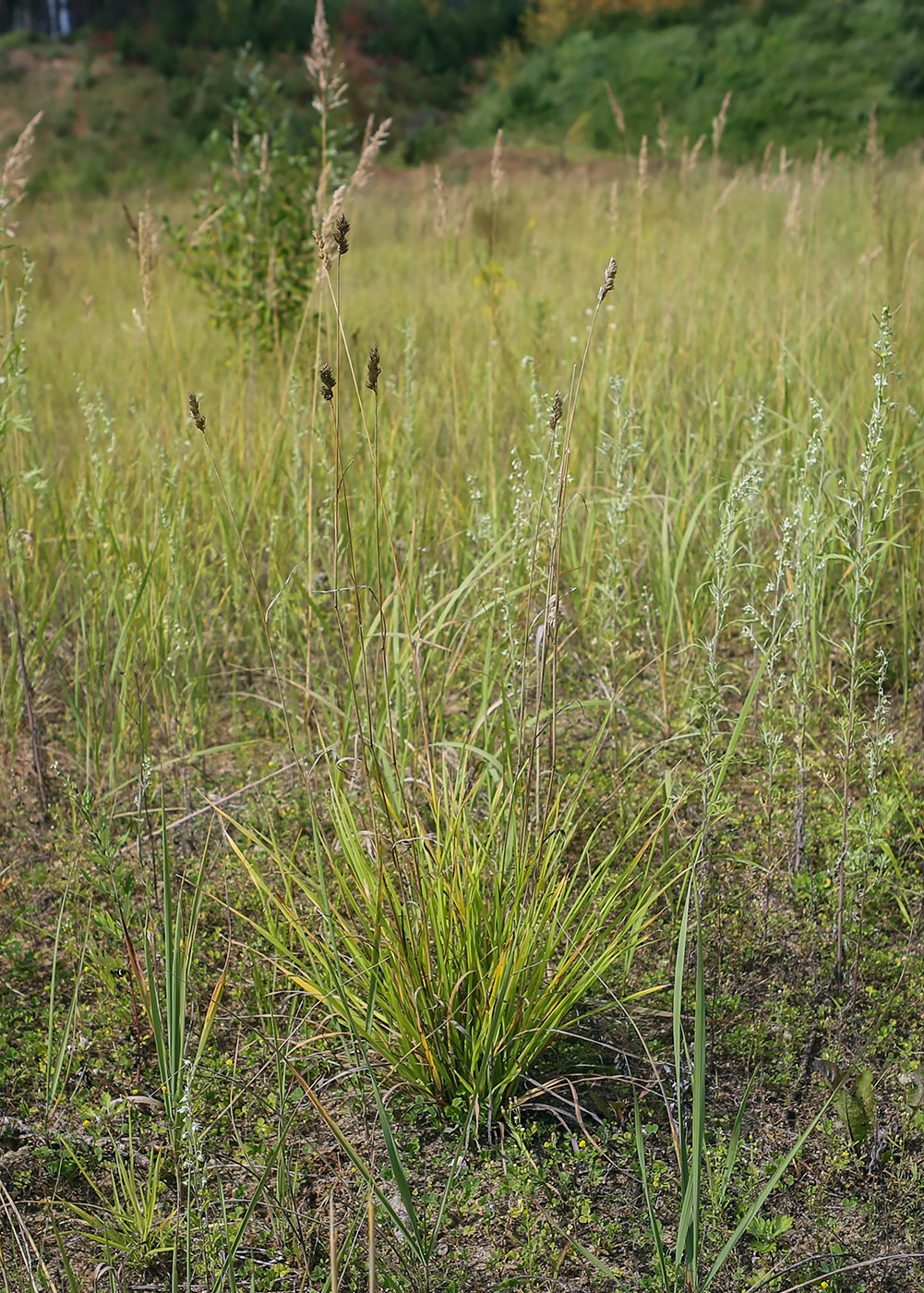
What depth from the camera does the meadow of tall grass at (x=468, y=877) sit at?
1269 millimetres

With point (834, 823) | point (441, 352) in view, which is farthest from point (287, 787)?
point (441, 352)

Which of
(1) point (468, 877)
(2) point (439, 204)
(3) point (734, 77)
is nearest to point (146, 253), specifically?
(2) point (439, 204)

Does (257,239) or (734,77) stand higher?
(734,77)

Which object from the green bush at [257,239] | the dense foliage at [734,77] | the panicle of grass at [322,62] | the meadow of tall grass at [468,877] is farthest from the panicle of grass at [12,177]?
the dense foliage at [734,77]

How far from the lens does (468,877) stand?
4.67 ft

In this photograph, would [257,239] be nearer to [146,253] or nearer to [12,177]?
[146,253]

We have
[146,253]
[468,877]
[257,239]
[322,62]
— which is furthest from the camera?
[257,239]

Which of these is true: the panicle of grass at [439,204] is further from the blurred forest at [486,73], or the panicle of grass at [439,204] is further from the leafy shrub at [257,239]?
the blurred forest at [486,73]

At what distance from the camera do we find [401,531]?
2709 mm

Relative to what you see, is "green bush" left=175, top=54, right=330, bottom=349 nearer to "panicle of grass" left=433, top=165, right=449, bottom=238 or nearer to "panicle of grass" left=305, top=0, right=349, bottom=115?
"panicle of grass" left=433, top=165, right=449, bottom=238

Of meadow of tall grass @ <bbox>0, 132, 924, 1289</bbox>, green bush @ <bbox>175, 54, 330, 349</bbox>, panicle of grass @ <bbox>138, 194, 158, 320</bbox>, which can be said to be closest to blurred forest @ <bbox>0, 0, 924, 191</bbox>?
green bush @ <bbox>175, 54, 330, 349</bbox>

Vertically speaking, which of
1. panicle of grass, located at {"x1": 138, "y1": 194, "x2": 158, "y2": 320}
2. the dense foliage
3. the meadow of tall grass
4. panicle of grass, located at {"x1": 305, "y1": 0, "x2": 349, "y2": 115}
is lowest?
the meadow of tall grass

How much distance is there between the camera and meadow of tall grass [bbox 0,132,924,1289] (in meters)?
1.27

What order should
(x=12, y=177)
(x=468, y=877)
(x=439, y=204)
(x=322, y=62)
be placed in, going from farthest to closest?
(x=439, y=204) → (x=322, y=62) → (x=12, y=177) → (x=468, y=877)
